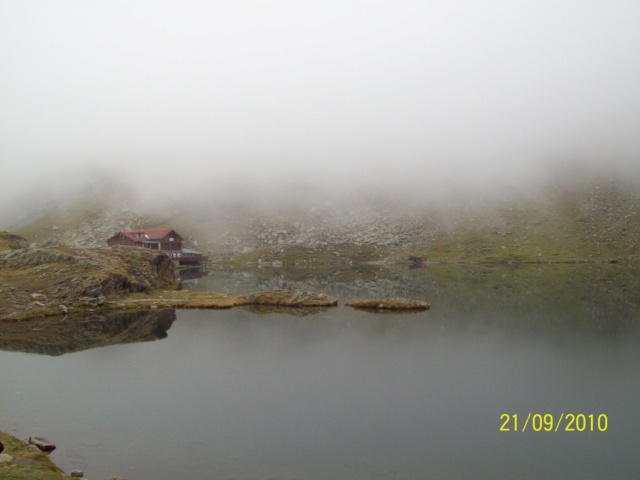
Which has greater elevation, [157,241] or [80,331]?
[157,241]

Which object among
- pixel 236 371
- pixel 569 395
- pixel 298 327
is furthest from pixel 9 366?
pixel 569 395

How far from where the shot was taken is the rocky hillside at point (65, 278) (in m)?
67.2

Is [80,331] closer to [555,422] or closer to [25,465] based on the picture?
[25,465]

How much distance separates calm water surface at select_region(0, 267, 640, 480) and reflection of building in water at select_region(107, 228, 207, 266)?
12625 cm

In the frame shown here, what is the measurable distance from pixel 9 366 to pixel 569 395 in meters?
46.3

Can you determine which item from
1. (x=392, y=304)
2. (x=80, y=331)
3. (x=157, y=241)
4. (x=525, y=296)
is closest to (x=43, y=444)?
(x=80, y=331)

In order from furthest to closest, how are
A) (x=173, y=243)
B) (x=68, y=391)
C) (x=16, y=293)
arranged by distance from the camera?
(x=173, y=243)
(x=16, y=293)
(x=68, y=391)

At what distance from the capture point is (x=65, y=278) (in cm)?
7444

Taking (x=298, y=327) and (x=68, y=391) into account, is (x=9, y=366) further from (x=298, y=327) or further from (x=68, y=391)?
(x=298, y=327)

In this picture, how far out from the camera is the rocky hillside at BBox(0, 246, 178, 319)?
220 feet

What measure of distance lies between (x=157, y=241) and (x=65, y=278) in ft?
347

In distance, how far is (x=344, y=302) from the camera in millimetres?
80875

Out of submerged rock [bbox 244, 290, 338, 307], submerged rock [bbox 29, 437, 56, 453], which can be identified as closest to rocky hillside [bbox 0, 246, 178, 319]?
submerged rock [bbox 244, 290, 338, 307]

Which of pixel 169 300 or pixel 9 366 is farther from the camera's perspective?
pixel 169 300
